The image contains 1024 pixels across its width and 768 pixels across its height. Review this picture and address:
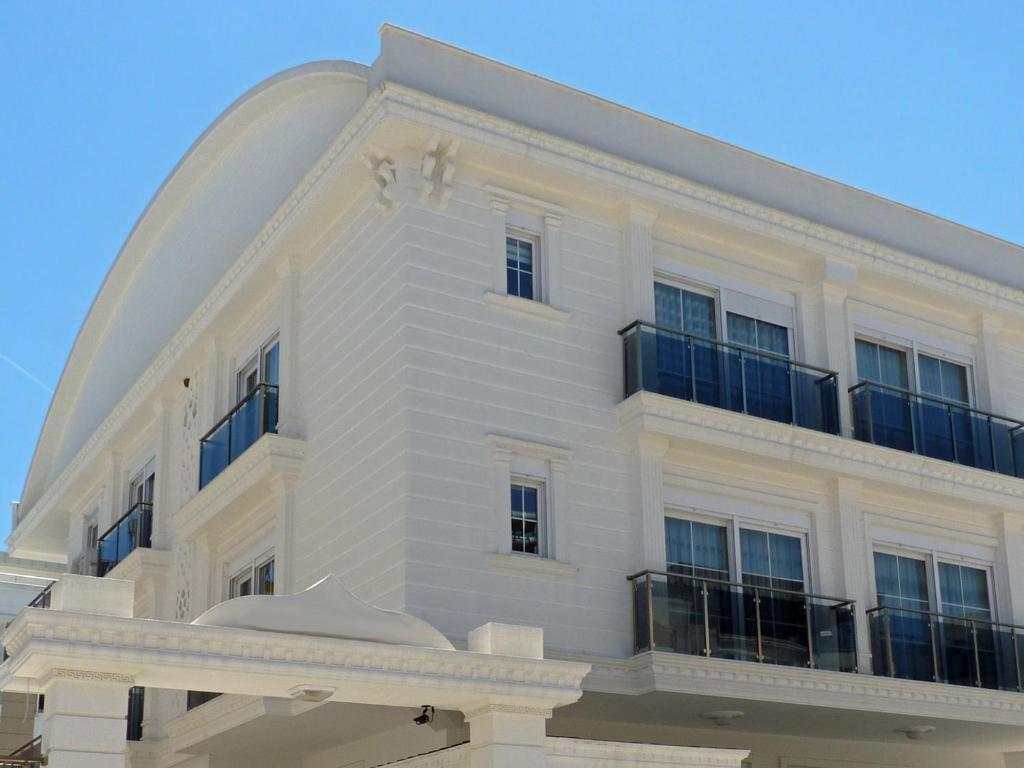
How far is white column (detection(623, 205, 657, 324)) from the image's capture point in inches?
695

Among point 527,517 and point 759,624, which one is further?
point 759,624

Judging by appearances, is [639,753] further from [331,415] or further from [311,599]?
[331,415]

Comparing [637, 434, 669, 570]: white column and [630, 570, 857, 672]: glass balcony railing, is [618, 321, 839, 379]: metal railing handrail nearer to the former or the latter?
[637, 434, 669, 570]: white column

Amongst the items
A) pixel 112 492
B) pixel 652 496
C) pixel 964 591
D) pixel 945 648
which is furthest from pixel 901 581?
pixel 112 492

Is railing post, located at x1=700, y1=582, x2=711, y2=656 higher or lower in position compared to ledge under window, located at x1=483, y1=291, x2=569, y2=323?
lower

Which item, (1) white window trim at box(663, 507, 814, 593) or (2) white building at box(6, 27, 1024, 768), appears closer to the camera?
(2) white building at box(6, 27, 1024, 768)

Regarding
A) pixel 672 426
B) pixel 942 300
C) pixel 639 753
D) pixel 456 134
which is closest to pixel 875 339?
pixel 942 300

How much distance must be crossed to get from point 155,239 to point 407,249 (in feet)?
34.8

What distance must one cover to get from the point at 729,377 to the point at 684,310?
1090 mm

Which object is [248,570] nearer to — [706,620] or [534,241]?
[534,241]

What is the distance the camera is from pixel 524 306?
16.7 m

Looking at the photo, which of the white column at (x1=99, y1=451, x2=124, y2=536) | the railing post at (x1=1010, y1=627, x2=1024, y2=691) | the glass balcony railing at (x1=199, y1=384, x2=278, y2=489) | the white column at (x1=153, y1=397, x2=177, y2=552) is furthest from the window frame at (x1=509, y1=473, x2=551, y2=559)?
the white column at (x1=99, y1=451, x2=124, y2=536)

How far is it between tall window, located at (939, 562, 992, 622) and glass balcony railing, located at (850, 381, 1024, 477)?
4.78 feet

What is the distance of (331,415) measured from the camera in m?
17.3
